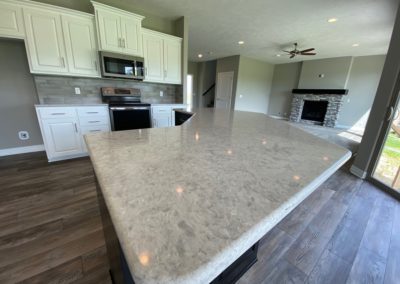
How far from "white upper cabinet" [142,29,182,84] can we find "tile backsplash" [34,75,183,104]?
13.2 inches

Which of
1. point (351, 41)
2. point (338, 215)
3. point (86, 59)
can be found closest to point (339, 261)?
point (338, 215)

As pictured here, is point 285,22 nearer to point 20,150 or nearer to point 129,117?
point 129,117

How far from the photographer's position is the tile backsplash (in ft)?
9.45

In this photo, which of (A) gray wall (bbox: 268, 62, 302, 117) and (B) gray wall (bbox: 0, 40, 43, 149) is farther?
(A) gray wall (bbox: 268, 62, 302, 117)

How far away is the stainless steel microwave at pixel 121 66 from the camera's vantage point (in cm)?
299

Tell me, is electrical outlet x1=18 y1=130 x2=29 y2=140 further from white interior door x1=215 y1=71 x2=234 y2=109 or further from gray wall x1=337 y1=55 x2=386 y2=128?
gray wall x1=337 y1=55 x2=386 y2=128

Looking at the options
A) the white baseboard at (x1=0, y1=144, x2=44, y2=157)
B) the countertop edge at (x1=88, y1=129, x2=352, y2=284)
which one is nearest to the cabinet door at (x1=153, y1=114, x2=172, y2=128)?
the white baseboard at (x1=0, y1=144, x2=44, y2=157)

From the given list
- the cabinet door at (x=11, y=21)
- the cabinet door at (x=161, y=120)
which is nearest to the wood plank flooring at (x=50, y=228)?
the cabinet door at (x=161, y=120)

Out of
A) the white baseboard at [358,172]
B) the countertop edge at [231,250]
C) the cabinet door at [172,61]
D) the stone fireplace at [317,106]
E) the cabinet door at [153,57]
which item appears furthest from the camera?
the stone fireplace at [317,106]

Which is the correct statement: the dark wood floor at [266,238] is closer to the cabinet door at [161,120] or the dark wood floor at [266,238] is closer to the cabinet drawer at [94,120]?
the cabinet drawer at [94,120]

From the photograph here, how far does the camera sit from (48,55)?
8.68 ft

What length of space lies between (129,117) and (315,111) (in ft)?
25.2

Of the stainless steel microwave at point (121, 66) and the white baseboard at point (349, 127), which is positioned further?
the white baseboard at point (349, 127)

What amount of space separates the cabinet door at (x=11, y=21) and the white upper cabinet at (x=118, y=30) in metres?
0.98
